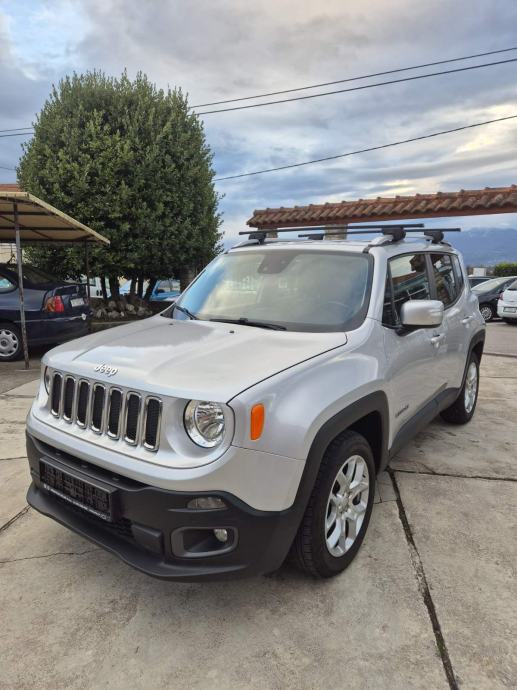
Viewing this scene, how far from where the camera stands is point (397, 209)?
608 inches

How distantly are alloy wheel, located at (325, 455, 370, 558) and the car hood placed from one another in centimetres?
65

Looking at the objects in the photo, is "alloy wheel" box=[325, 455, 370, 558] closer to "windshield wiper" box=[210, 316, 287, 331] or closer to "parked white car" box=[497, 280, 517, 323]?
"windshield wiper" box=[210, 316, 287, 331]

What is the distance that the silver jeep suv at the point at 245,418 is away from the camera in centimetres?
197

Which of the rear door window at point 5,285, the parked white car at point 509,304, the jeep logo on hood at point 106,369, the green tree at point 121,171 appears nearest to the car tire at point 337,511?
the jeep logo on hood at point 106,369

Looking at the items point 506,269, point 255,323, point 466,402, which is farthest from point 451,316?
point 506,269

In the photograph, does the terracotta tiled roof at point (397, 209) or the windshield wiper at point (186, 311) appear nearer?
the windshield wiper at point (186, 311)

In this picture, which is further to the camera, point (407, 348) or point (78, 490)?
point (407, 348)

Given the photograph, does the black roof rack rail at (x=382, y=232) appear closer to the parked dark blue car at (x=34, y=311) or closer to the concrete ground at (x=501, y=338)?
the parked dark blue car at (x=34, y=311)

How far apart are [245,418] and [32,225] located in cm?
772

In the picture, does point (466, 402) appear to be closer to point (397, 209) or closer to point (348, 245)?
point (348, 245)

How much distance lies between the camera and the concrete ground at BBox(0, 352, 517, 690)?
1.94 metres

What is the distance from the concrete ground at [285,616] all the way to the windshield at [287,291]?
1.31 meters

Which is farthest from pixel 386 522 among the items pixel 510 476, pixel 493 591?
pixel 510 476

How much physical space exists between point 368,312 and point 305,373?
84cm
